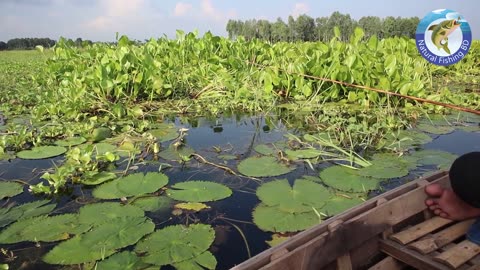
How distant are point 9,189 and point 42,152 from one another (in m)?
0.71

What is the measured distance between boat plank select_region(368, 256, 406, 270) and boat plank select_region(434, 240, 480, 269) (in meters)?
0.19

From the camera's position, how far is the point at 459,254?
1.55m

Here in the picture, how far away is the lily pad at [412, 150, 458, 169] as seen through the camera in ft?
9.62

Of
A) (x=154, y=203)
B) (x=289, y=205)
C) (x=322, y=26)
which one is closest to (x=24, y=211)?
(x=154, y=203)

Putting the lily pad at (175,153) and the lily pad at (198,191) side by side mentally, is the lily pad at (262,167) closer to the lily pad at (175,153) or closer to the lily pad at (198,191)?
the lily pad at (198,191)

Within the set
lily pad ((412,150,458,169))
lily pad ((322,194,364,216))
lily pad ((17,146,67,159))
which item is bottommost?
lily pad ((322,194,364,216))

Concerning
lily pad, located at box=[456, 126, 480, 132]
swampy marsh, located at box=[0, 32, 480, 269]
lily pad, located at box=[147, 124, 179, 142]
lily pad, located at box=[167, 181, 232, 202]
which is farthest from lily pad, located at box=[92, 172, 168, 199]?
lily pad, located at box=[456, 126, 480, 132]

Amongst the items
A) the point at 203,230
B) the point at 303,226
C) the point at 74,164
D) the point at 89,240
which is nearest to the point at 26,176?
the point at 74,164

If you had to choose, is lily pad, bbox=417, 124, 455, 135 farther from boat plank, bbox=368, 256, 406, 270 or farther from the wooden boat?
boat plank, bbox=368, 256, 406, 270

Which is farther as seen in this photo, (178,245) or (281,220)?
(281,220)

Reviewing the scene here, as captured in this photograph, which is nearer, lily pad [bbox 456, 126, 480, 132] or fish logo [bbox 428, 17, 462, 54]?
fish logo [bbox 428, 17, 462, 54]

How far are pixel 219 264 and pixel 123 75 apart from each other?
347cm

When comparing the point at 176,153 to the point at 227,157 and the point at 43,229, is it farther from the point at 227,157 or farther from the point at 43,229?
the point at 43,229

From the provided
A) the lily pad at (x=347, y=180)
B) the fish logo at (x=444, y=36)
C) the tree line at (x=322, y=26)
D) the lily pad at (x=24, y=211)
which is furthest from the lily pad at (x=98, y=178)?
the tree line at (x=322, y=26)
